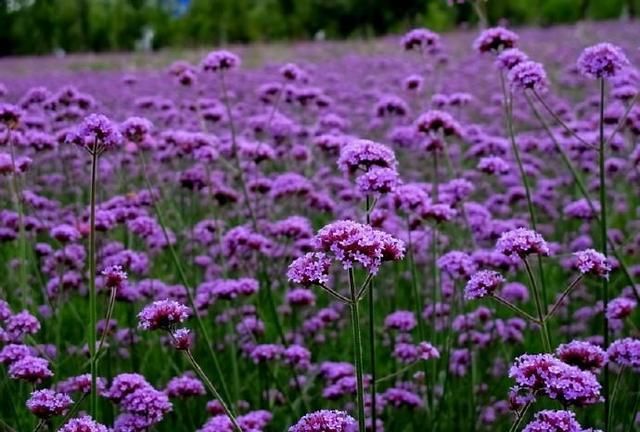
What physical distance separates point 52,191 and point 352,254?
550 centimetres

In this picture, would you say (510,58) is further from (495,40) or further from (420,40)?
(420,40)

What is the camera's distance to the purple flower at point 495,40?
3578 millimetres

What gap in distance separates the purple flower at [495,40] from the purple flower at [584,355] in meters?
1.59

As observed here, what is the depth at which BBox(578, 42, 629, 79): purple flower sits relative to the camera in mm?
3100

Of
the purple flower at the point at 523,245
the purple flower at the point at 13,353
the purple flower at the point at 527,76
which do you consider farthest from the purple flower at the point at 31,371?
the purple flower at the point at 527,76

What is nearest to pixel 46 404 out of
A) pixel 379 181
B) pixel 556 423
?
pixel 379 181

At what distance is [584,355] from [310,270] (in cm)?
80

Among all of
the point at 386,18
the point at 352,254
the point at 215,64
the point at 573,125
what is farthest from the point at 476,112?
the point at 386,18

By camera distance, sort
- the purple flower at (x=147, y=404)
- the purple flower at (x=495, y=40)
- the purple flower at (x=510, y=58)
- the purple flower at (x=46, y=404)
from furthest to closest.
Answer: the purple flower at (x=495, y=40) < the purple flower at (x=510, y=58) < the purple flower at (x=147, y=404) < the purple flower at (x=46, y=404)

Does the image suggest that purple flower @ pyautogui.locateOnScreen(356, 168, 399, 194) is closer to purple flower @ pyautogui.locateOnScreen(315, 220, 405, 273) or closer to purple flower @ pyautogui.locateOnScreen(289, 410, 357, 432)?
purple flower @ pyautogui.locateOnScreen(315, 220, 405, 273)

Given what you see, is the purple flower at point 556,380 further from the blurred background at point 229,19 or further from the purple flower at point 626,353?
the blurred background at point 229,19

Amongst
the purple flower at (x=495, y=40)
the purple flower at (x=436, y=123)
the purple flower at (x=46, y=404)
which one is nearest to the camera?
the purple flower at (x=46, y=404)

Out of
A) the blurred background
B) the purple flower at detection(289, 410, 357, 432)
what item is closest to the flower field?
the purple flower at detection(289, 410, 357, 432)

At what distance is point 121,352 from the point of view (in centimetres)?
437
